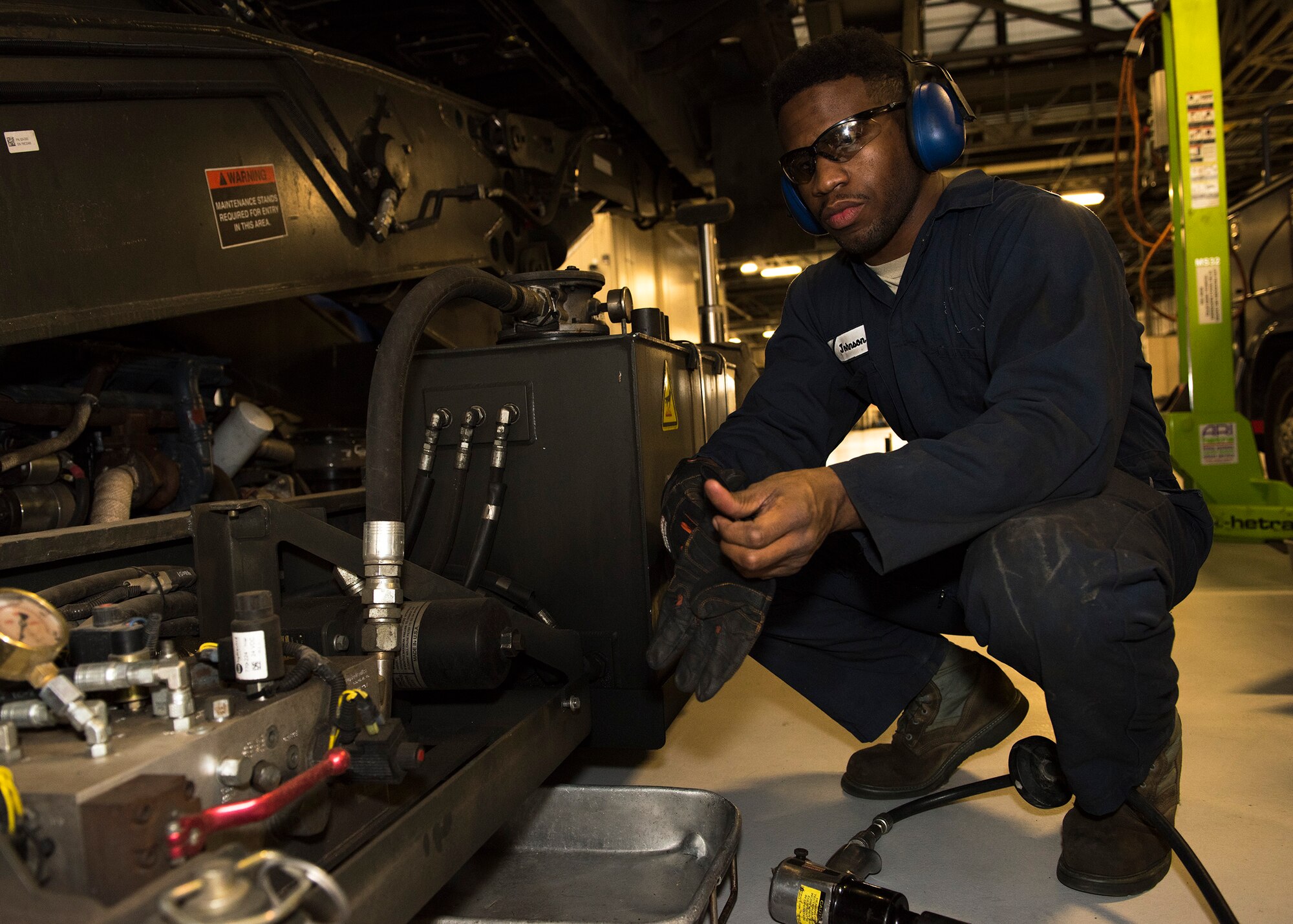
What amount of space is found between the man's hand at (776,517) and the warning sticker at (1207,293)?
9.68ft

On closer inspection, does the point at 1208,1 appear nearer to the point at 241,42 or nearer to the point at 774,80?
the point at 774,80

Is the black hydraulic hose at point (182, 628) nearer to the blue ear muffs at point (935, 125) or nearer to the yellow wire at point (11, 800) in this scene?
the yellow wire at point (11, 800)

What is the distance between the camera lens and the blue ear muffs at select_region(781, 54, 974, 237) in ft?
4.29

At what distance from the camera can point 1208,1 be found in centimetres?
318

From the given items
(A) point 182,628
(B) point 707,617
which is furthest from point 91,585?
(B) point 707,617

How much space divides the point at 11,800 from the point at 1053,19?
636cm

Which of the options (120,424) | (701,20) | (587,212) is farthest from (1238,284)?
(120,424)

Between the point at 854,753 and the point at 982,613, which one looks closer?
the point at 982,613

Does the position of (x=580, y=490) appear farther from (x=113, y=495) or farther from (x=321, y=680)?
(x=113, y=495)

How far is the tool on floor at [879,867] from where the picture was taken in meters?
0.94

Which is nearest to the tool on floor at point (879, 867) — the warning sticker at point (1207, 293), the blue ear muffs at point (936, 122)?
the blue ear muffs at point (936, 122)

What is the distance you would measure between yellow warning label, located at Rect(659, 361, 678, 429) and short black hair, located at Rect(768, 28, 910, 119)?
51cm

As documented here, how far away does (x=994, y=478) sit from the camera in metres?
1.01

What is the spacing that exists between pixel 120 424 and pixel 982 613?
148 cm
